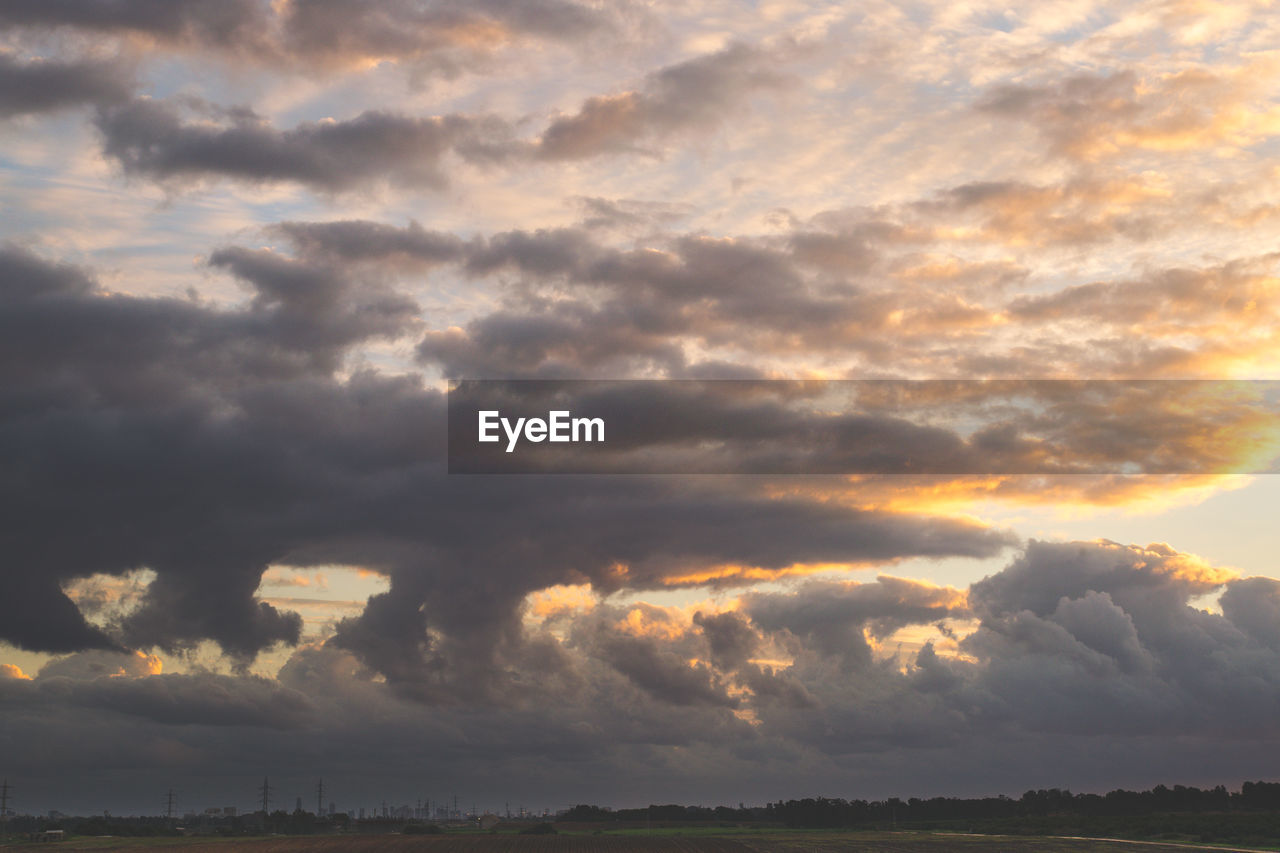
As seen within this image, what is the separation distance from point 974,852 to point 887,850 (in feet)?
57.9

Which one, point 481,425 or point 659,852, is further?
point 659,852

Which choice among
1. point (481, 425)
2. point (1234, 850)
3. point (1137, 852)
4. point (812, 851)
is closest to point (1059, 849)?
point (1137, 852)

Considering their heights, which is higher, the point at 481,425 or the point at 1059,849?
the point at 481,425

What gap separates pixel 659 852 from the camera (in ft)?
652

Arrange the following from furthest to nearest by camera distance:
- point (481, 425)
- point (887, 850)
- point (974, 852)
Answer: point (887, 850), point (974, 852), point (481, 425)

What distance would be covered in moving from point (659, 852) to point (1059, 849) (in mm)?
71328

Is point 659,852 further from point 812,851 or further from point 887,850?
point 887,850

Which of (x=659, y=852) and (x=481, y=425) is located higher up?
(x=481, y=425)

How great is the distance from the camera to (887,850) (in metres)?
199

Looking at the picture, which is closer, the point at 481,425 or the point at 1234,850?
the point at 481,425

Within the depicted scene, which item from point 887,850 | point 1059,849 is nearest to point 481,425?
point 887,850

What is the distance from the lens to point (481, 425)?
109688mm

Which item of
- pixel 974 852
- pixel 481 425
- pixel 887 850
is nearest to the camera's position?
pixel 481 425

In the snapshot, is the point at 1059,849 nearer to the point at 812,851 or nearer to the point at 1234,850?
the point at 1234,850
